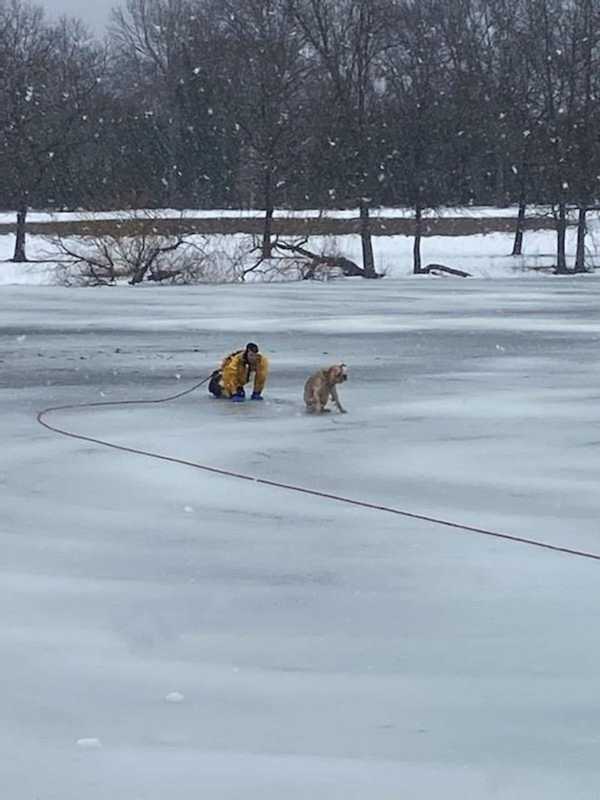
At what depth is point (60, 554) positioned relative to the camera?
28.2ft

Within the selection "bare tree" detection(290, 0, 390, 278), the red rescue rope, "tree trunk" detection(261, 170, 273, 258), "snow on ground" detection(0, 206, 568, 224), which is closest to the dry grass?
"snow on ground" detection(0, 206, 568, 224)

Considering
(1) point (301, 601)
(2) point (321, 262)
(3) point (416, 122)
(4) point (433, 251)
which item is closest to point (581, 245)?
(3) point (416, 122)

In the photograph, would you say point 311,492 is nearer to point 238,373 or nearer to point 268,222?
point 238,373

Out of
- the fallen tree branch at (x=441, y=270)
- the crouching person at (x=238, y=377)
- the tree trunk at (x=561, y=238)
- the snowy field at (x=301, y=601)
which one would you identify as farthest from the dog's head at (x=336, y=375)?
the tree trunk at (x=561, y=238)

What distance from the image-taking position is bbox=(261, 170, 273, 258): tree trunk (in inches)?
1868

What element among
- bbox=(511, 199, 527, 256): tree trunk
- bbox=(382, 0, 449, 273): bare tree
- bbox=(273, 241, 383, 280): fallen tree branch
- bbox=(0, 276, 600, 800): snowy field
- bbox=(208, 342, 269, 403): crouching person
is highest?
bbox=(382, 0, 449, 273): bare tree

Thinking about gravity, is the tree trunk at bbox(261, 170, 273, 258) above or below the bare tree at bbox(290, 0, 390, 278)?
below

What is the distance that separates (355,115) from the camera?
168 ft

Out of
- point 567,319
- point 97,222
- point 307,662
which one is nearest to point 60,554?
point 307,662

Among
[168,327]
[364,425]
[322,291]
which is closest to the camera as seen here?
[364,425]

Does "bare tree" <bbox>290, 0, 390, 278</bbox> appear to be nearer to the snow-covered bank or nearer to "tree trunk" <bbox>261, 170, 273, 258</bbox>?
the snow-covered bank

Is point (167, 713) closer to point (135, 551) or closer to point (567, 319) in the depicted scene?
point (135, 551)

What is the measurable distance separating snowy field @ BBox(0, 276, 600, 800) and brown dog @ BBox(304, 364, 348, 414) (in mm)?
245

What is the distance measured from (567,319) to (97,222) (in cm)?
2177
